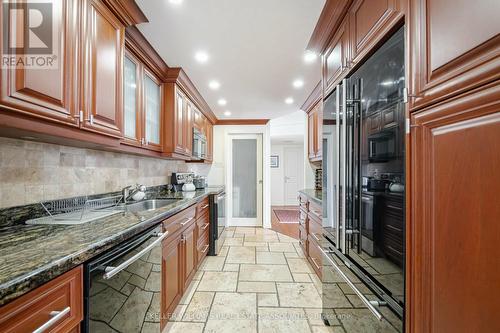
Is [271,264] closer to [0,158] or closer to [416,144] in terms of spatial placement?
[416,144]

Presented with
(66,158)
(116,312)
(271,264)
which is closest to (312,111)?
(271,264)

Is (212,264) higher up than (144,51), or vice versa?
(144,51)

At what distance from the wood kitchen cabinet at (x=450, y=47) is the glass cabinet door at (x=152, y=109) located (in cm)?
219

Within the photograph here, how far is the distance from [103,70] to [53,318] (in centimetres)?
135

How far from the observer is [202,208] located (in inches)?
114

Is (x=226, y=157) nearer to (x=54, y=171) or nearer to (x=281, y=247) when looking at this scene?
(x=281, y=247)

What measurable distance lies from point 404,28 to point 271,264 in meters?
2.92

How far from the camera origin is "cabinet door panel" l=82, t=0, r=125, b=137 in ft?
4.16

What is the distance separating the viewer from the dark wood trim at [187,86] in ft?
8.51

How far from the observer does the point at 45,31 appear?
1005mm

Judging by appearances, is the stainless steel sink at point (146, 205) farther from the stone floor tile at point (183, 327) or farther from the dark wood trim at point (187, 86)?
the dark wood trim at point (187, 86)

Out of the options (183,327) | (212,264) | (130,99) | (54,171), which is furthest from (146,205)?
(212,264)

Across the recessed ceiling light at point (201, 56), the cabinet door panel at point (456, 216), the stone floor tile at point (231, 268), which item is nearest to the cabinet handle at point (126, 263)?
the cabinet door panel at point (456, 216)

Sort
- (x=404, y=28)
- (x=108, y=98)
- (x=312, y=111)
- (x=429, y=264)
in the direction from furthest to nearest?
1. (x=312, y=111)
2. (x=108, y=98)
3. (x=404, y=28)
4. (x=429, y=264)
